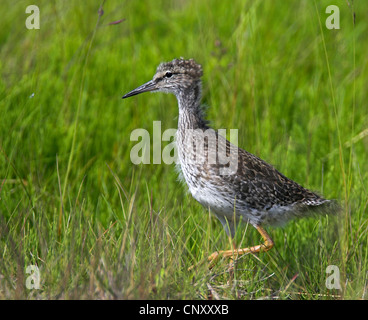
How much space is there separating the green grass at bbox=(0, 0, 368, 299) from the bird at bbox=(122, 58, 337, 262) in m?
0.17

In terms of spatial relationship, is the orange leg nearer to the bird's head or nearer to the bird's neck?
the bird's neck

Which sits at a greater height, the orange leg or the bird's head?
the bird's head

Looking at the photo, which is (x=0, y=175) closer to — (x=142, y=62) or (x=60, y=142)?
(x=60, y=142)

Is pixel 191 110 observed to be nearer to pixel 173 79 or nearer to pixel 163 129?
pixel 173 79

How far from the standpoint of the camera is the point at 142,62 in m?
7.99

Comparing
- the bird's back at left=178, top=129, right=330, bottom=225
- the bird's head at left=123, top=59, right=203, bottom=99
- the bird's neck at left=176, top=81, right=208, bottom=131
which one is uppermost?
the bird's head at left=123, top=59, right=203, bottom=99

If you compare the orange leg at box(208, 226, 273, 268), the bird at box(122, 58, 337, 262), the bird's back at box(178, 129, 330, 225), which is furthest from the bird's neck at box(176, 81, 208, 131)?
the orange leg at box(208, 226, 273, 268)

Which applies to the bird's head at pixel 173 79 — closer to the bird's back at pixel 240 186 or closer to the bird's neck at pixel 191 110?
the bird's neck at pixel 191 110

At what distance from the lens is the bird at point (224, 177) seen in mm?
4738

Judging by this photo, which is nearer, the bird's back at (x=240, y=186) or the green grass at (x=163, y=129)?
the green grass at (x=163, y=129)

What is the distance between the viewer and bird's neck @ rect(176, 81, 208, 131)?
16.9 ft

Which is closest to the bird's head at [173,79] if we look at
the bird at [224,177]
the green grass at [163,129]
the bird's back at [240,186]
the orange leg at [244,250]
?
the bird at [224,177]

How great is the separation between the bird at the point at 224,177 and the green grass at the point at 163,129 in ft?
0.57

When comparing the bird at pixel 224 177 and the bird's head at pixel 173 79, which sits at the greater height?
the bird's head at pixel 173 79
